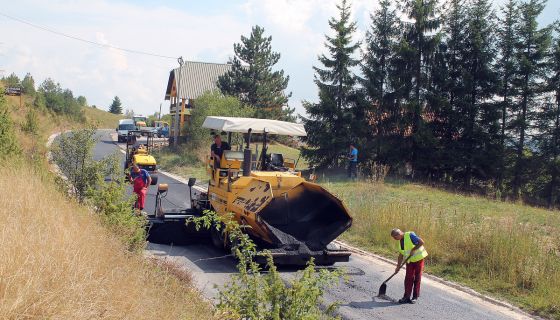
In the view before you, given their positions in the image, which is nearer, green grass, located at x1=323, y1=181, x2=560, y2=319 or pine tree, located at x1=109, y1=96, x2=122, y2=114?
green grass, located at x1=323, y1=181, x2=560, y2=319

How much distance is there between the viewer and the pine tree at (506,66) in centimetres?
3033

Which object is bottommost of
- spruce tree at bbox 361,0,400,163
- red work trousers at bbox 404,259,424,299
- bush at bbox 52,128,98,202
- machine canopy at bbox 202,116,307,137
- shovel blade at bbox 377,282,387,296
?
shovel blade at bbox 377,282,387,296

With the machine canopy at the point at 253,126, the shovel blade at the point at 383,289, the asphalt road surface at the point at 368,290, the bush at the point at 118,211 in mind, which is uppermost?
the machine canopy at the point at 253,126

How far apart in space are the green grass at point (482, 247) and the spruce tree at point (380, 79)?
44.5ft

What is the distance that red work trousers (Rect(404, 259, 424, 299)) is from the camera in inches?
377

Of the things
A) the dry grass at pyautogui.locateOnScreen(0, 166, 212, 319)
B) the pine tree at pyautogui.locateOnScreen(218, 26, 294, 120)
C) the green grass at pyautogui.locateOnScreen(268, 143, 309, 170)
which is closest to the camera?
the dry grass at pyautogui.locateOnScreen(0, 166, 212, 319)

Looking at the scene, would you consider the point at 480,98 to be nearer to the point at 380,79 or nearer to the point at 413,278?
the point at 380,79

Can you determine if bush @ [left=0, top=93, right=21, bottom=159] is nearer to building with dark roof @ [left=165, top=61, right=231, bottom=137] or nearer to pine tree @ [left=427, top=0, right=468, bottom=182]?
pine tree @ [left=427, top=0, right=468, bottom=182]

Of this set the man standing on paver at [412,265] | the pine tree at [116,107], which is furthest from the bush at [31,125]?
the pine tree at [116,107]

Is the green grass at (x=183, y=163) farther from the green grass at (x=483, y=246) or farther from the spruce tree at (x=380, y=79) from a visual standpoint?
the green grass at (x=483, y=246)

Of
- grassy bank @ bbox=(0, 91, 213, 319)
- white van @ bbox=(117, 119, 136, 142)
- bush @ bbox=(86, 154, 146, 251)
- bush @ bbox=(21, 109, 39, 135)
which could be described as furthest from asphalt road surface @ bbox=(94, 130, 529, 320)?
white van @ bbox=(117, 119, 136, 142)

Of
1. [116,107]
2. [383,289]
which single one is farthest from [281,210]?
[116,107]

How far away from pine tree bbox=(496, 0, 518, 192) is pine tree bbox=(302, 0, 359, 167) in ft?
24.4

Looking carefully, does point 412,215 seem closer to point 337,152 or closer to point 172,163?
point 337,152
